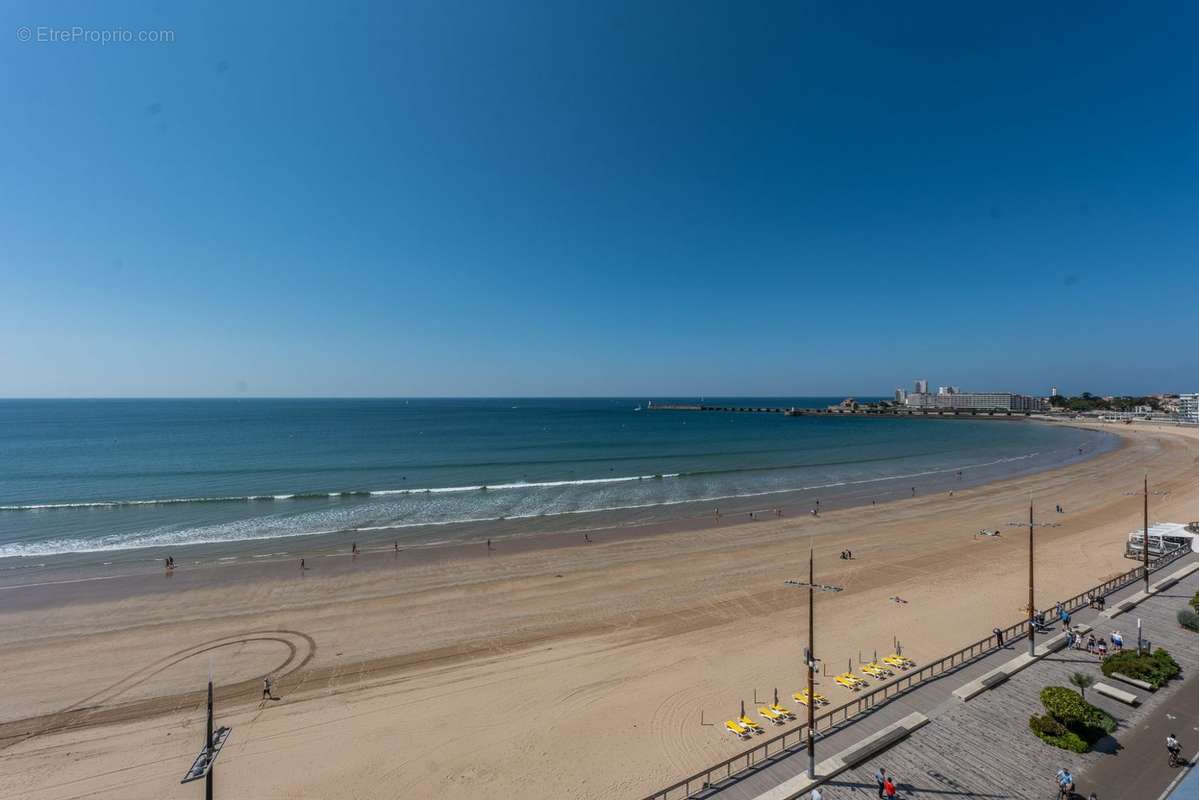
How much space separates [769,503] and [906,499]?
1308 centimetres

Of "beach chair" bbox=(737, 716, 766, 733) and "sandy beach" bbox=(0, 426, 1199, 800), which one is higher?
"beach chair" bbox=(737, 716, 766, 733)

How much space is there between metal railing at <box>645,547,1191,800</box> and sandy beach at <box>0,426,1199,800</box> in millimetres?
824

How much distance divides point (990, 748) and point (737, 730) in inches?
243

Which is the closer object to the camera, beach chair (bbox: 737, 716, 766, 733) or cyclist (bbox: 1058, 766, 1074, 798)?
cyclist (bbox: 1058, 766, 1074, 798)

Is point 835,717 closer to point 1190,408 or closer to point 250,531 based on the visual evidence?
point 250,531

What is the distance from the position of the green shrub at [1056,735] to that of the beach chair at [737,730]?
729 cm

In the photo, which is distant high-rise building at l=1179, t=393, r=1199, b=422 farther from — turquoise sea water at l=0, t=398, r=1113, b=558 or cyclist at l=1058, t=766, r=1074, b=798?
cyclist at l=1058, t=766, r=1074, b=798

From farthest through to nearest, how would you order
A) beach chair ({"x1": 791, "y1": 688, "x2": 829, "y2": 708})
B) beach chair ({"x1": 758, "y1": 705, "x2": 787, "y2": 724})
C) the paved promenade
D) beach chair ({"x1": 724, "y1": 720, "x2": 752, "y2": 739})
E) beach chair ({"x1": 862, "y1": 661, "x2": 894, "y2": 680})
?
beach chair ({"x1": 862, "y1": 661, "x2": 894, "y2": 680})
beach chair ({"x1": 791, "y1": 688, "x2": 829, "y2": 708})
beach chair ({"x1": 758, "y1": 705, "x2": 787, "y2": 724})
beach chair ({"x1": 724, "y1": 720, "x2": 752, "y2": 739})
the paved promenade

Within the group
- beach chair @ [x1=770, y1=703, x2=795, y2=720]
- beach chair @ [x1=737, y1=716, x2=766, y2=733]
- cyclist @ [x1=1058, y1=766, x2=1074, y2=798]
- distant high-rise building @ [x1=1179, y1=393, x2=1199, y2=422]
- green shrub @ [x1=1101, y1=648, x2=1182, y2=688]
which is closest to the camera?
cyclist @ [x1=1058, y1=766, x2=1074, y2=798]

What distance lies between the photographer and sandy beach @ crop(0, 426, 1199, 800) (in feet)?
44.9

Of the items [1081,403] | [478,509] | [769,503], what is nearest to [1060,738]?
[769,503]

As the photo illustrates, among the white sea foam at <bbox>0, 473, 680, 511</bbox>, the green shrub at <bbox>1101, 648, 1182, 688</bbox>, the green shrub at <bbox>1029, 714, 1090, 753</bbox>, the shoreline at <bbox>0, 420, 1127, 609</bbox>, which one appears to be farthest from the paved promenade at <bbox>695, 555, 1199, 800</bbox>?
the white sea foam at <bbox>0, 473, 680, 511</bbox>

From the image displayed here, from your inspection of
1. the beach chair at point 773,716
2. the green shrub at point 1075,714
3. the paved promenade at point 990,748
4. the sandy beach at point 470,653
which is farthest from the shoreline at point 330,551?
the green shrub at point 1075,714

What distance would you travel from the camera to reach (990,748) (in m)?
12.9
